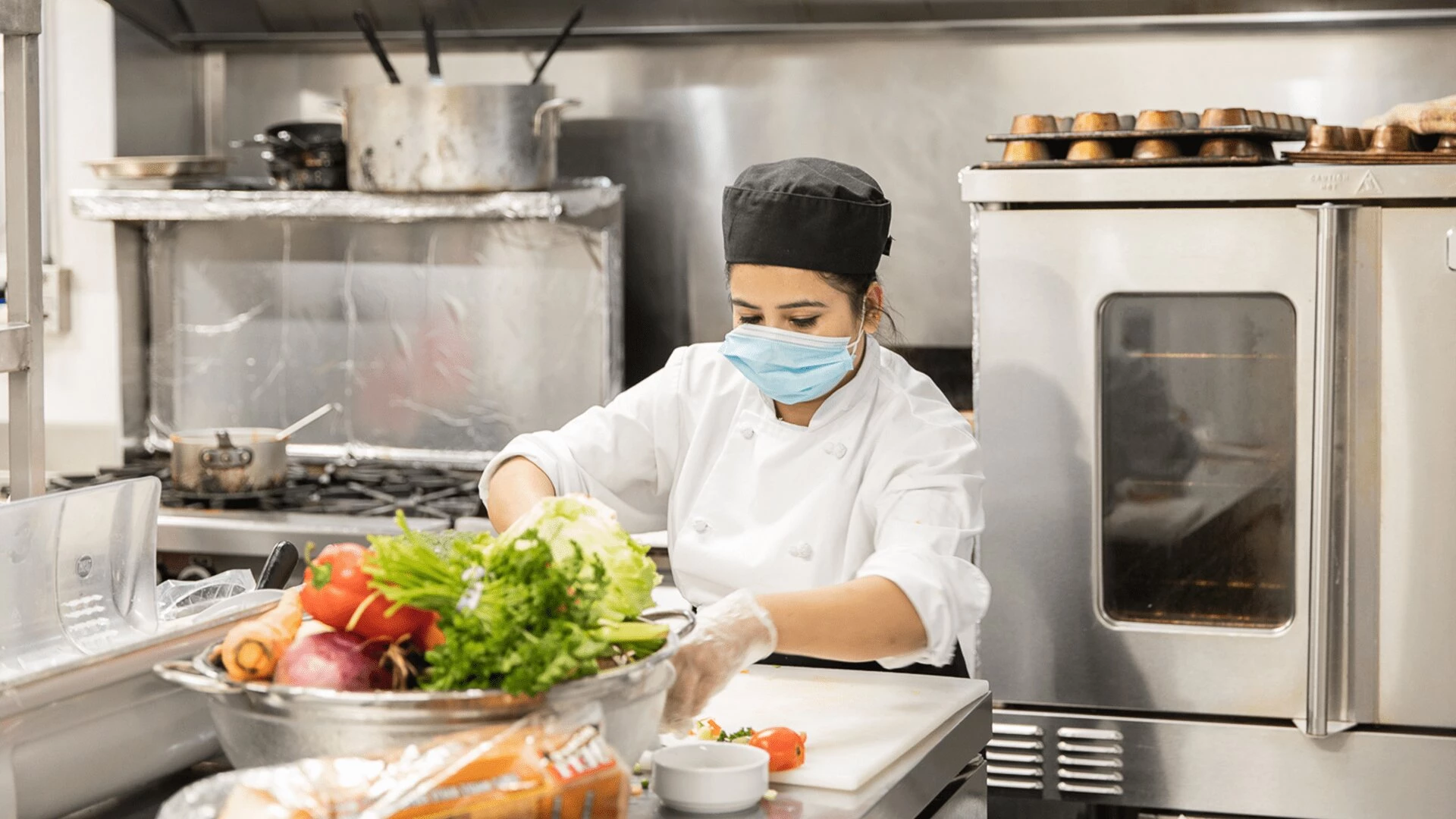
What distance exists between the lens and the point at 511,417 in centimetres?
351

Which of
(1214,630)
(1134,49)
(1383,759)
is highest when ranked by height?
(1134,49)

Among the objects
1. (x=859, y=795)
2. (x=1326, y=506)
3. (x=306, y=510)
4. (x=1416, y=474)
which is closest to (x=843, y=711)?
(x=859, y=795)

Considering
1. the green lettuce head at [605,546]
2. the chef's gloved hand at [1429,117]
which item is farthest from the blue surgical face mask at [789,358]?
the chef's gloved hand at [1429,117]

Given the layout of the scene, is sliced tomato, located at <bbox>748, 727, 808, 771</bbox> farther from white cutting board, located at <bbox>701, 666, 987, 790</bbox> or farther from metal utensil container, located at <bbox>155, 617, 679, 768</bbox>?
metal utensil container, located at <bbox>155, 617, 679, 768</bbox>

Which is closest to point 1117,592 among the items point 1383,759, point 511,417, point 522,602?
point 1383,759

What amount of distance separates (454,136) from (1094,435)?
1500 mm

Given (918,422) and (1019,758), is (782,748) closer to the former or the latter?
(918,422)

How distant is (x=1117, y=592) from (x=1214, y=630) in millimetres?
182

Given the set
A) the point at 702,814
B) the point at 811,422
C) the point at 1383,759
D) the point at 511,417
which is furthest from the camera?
the point at 511,417

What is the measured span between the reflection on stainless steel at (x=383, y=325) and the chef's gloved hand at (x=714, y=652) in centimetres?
194

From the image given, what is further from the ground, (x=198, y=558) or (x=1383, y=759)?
(x=198, y=558)

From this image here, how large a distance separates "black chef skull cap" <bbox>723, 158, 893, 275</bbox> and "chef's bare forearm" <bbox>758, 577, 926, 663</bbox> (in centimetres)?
46

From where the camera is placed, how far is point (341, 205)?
3.26 m

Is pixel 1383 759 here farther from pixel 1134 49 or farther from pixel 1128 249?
pixel 1134 49
